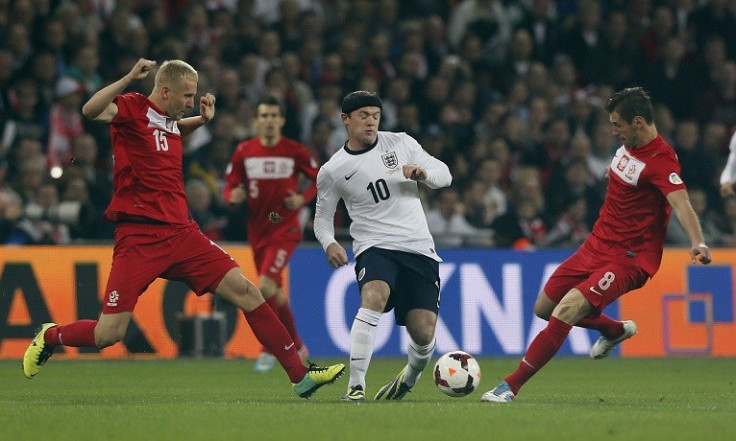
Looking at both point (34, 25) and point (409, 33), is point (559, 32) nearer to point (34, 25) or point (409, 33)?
point (409, 33)

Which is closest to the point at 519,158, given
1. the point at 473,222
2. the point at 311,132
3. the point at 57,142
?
the point at 473,222

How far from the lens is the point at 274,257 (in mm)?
14031

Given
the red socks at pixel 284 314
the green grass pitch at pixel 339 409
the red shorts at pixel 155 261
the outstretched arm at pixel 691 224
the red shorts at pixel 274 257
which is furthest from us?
the red shorts at pixel 274 257

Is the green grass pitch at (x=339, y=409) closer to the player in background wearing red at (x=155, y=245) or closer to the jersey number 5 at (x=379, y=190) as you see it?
the player in background wearing red at (x=155, y=245)

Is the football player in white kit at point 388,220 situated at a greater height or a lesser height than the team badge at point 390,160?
lesser

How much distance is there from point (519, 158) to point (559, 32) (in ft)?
9.72

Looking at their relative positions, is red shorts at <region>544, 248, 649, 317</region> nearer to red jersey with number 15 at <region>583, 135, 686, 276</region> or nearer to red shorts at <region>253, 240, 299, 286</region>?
red jersey with number 15 at <region>583, 135, 686, 276</region>

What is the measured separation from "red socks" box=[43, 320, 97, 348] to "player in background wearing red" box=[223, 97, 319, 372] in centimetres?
424

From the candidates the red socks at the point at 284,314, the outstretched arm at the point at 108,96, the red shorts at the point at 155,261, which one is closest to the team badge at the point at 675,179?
the red shorts at the point at 155,261

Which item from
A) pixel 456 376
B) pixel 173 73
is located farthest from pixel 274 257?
pixel 456 376

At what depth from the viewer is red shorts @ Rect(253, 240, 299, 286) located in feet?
45.9

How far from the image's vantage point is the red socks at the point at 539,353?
957 cm

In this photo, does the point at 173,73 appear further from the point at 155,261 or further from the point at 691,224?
the point at 691,224

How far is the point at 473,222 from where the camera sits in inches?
703
